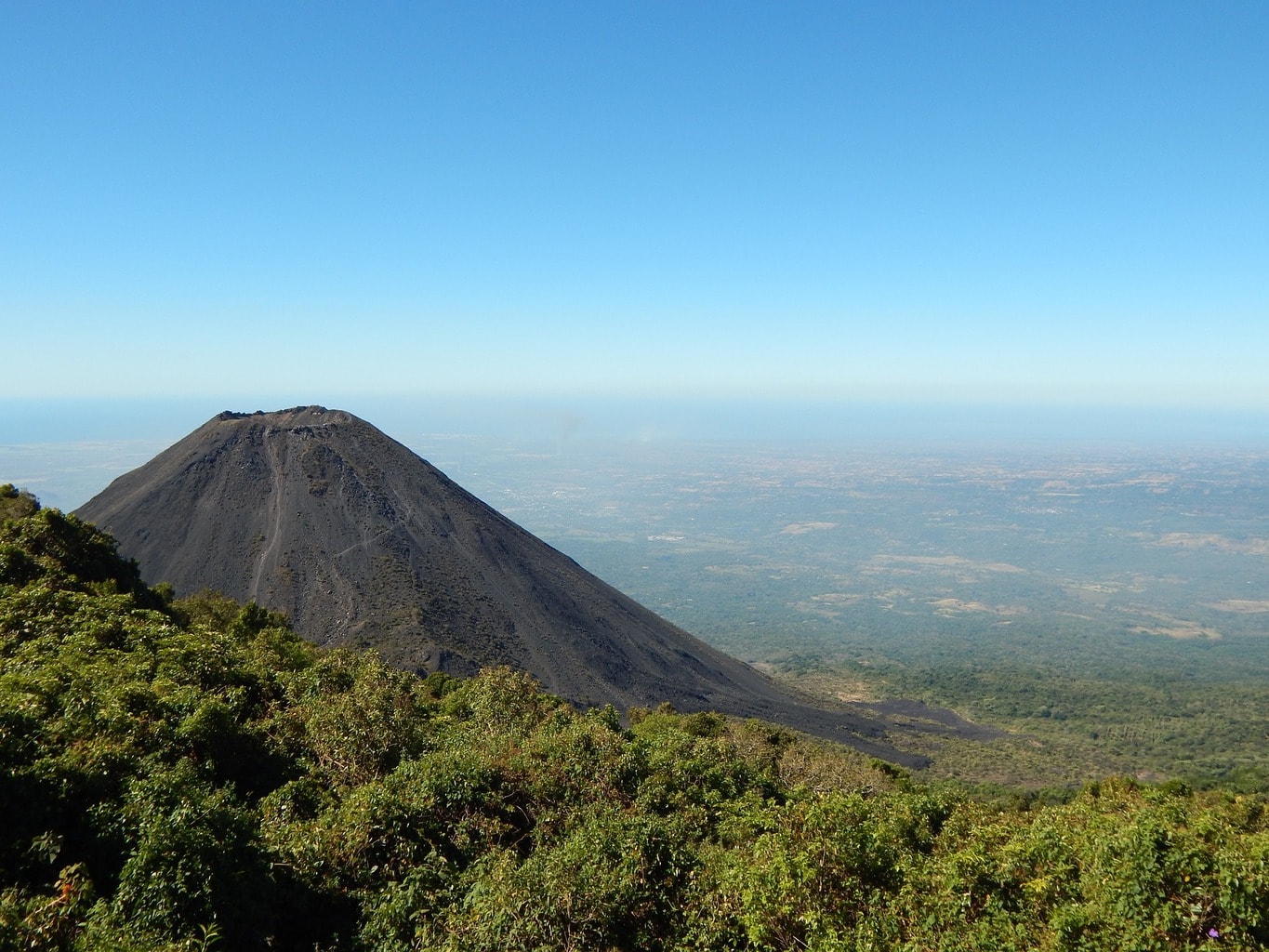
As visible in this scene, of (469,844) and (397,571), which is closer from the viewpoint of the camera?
(469,844)

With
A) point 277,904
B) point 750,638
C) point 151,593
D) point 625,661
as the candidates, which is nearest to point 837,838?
point 277,904

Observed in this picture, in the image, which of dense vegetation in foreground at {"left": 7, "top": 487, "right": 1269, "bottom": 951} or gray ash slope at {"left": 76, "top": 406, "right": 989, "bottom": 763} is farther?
gray ash slope at {"left": 76, "top": 406, "right": 989, "bottom": 763}

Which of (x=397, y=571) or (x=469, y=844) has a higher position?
(x=469, y=844)

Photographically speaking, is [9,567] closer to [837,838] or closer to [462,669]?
[462,669]

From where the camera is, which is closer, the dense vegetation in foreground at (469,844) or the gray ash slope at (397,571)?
the dense vegetation in foreground at (469,844)
